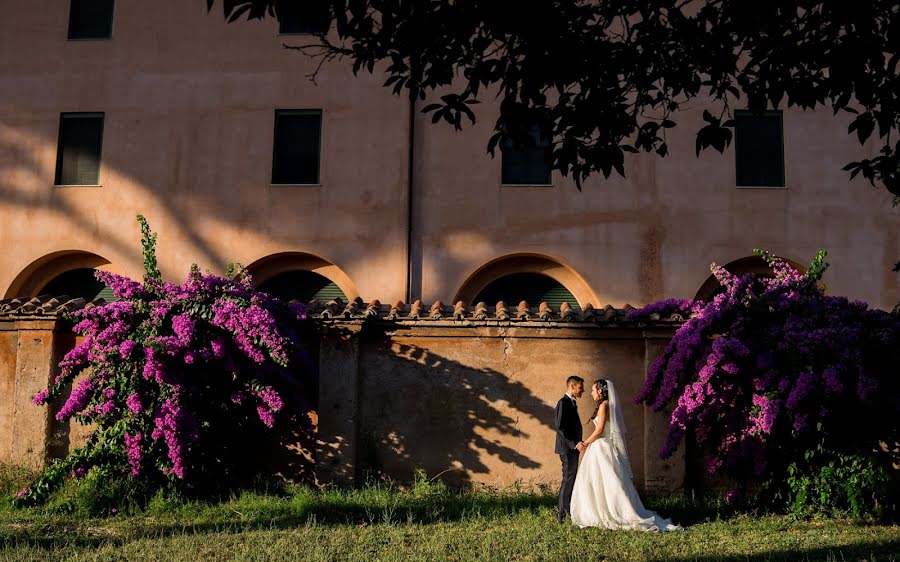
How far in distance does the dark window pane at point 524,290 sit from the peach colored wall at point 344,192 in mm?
624

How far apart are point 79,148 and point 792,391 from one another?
46.1 ft

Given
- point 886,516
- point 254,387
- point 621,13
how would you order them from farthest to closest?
point 254,387 < point 886,516 < point 621,13

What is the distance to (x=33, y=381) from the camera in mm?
12273

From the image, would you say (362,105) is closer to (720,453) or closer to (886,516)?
(720,453)

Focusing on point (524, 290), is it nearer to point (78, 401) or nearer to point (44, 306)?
point (44, 306)

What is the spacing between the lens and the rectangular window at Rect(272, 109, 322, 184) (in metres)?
18.2

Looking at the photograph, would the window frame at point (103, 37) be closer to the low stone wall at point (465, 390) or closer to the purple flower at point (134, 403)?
the low stone wall at point (465, 390)

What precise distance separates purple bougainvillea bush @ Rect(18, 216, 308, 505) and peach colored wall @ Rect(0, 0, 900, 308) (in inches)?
239

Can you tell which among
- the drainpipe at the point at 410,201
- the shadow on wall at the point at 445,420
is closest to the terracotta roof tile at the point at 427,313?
the shadow on wall at the point at 445,420

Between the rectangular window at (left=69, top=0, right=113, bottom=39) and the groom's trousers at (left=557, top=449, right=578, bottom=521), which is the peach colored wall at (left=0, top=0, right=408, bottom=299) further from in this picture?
the groom's trousers at (left=557, top=449, right=578, bottom=521)

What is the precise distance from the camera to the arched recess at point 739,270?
17.5 m

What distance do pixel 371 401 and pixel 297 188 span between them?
6739 millimetres

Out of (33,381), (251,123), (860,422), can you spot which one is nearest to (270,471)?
(33,381)

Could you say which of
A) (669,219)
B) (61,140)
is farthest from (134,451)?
(669,219)
